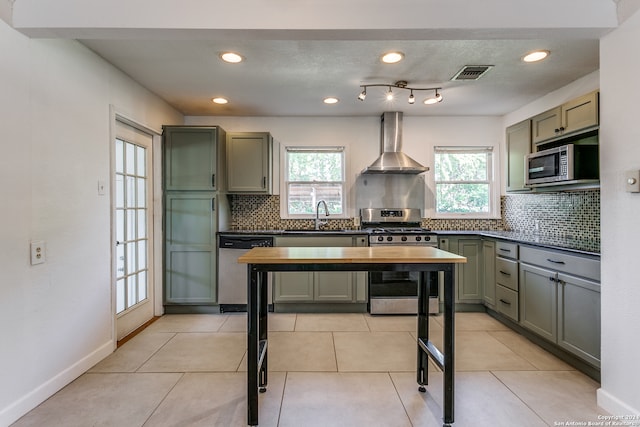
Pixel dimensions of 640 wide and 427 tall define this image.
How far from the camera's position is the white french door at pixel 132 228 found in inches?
117

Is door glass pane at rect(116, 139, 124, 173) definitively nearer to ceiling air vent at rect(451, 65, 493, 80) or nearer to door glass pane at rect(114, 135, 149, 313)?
door glass pane at rect(114, 135, 149, 313)

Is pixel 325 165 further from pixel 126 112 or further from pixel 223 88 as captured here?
pixel 126 112

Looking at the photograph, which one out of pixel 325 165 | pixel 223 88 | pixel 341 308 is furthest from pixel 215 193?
pixel 341 308

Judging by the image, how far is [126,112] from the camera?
116 inches

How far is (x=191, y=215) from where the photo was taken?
3643 millimetres

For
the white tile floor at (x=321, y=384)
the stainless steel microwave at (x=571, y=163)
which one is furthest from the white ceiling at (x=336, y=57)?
the white tile floor at (x=321, y=384)

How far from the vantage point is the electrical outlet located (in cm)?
196

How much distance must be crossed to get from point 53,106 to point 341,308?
322cm

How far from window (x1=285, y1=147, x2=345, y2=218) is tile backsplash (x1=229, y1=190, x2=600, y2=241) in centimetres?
17

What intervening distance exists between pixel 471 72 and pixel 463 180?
1.78 metres

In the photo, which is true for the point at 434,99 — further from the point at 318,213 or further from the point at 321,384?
the point at 321,384

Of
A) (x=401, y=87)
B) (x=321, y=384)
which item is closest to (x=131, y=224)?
(x=321, y=384)

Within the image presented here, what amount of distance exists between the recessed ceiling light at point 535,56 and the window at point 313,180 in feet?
7.39

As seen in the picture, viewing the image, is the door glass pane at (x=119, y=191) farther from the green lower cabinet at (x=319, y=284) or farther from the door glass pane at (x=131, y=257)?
the green lower cabinet at (x=319, y=284)
